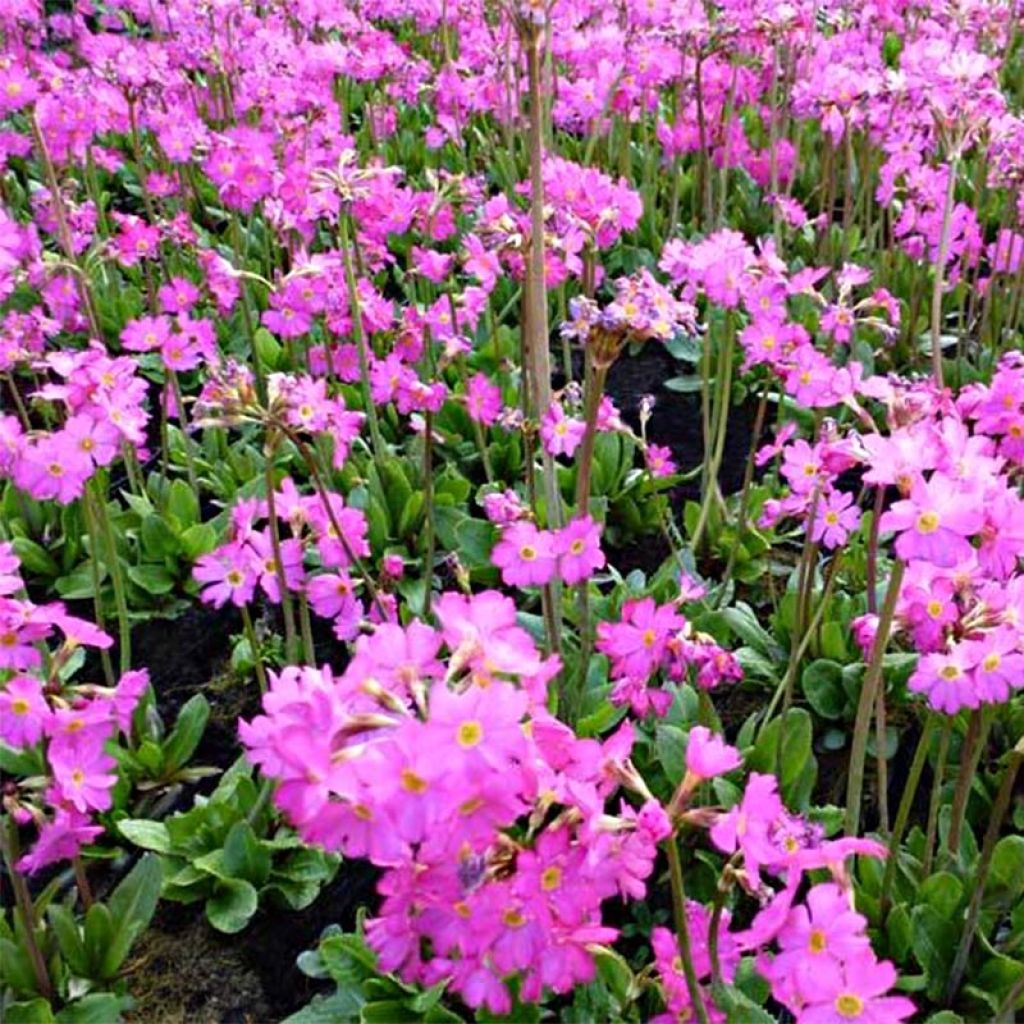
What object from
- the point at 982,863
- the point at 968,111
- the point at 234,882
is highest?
the point at 968,111

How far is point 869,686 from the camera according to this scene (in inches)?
86.4

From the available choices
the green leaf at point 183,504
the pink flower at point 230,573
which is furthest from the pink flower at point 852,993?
the green leaf at point 183,504

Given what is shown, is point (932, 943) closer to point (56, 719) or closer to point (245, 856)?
point (245, 856)

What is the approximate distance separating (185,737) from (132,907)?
58cm

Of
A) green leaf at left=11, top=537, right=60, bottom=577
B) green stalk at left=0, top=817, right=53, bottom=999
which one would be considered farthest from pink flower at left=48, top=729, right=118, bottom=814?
green leaf at left=11, top=537, right=60, bottom=577

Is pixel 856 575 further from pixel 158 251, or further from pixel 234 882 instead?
pixel 158 251

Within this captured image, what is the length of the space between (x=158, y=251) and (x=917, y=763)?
13.1 ft

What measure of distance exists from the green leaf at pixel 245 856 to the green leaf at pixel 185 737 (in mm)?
378

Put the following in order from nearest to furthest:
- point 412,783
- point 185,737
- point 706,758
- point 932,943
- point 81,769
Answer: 1. point 412,783
2. point 706,758
3. point 81,769
4. point 932,943
5. point 185,737

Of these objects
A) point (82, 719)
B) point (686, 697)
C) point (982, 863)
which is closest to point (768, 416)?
point (686, 697)

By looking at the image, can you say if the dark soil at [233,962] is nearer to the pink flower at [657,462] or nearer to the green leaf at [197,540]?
the green leaf at [197,540]

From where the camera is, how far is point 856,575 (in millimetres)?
3615

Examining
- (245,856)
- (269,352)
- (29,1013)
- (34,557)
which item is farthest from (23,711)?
(269,352)

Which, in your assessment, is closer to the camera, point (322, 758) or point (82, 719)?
point (322, 758)
